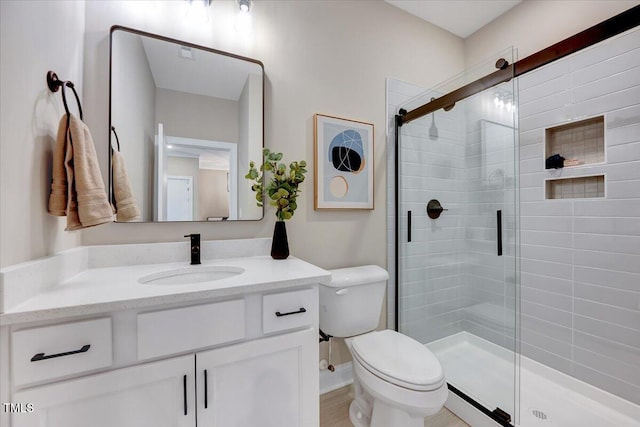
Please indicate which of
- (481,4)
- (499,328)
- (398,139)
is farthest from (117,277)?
(481,4)

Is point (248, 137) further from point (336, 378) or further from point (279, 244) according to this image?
point (336, 378)

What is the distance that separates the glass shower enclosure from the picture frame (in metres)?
0.29

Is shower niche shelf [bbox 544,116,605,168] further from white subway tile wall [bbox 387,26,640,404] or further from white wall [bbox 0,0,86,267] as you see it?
white wall [bbox 0,0,86,267]

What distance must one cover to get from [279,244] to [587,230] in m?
1.83

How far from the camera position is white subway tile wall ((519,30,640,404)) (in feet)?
4.80

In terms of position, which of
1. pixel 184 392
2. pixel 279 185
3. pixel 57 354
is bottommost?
pixel 184 392

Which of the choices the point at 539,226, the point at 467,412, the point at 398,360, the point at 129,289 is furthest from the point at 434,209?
the point at 129,289

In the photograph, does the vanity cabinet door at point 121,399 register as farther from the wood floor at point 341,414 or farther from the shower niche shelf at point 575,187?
the shower niche shelf at point 575,187

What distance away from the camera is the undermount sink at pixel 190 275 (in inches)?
44.9

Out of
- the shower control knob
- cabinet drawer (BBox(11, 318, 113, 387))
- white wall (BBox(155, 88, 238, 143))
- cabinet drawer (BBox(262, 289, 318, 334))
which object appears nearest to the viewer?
cabinet drawer (BBox(11, 318, 113, 387))

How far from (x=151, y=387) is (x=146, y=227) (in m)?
0.73

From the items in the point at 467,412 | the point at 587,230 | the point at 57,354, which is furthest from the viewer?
the point at 587,230

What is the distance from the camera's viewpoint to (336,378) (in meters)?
1.73

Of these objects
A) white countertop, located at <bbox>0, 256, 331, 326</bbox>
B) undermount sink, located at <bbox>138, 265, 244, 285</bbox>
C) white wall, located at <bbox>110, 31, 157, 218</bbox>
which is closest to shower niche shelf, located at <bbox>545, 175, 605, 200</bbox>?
white countertop, located at <bbox>0, 256, 331, 326</bbox>
